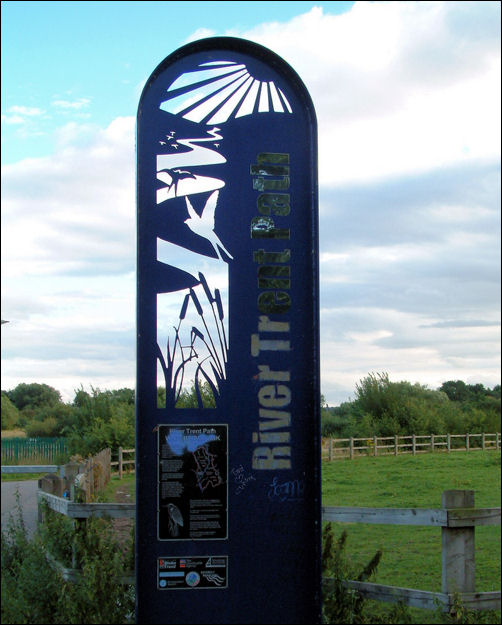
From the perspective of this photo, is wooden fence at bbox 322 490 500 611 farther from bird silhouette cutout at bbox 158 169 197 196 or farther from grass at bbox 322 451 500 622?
bird silhouette cutout at bbox 158 169 197 196

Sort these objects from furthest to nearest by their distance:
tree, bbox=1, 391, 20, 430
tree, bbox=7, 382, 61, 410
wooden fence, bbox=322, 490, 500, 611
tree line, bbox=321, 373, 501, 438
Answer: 1. tree line, bbox=321, 373, 501, 438
2. tree, bbox=7, 382, 61, 410
3. tree, bbox=1, 391, 20, 430
4. wooden fence, bbox=322, 490, 500, 611

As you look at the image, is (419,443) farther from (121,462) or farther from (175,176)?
(175,176)

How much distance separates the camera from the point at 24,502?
26.9 feet

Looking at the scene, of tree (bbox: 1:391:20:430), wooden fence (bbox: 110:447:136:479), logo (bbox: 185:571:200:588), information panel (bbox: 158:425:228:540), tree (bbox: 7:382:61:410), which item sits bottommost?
logo (bbox: 185:571:200:588)

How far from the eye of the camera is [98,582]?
5094 millimetres

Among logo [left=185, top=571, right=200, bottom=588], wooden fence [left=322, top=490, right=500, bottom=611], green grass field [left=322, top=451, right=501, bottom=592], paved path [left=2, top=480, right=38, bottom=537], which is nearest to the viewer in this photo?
logo [left=185, top=571, right=200, bottom=588]

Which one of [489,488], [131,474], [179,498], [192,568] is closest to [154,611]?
[192,568]

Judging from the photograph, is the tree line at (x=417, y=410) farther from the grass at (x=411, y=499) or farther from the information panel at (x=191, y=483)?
the information panel at (x=191, y=483)

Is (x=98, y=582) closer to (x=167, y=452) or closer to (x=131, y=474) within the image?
(x=167, y=452)

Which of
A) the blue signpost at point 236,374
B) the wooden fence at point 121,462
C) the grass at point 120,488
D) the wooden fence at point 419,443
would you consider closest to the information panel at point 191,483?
the blue signpost at point 236,374

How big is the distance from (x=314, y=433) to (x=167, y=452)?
111 centimetres

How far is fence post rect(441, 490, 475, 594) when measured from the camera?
16.1 ft

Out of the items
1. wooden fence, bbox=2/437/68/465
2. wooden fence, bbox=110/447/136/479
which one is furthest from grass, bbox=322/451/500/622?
wooden fence, bbox=2/437/68/465

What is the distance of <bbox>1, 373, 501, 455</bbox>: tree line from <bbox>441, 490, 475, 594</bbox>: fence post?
59.3 inches
